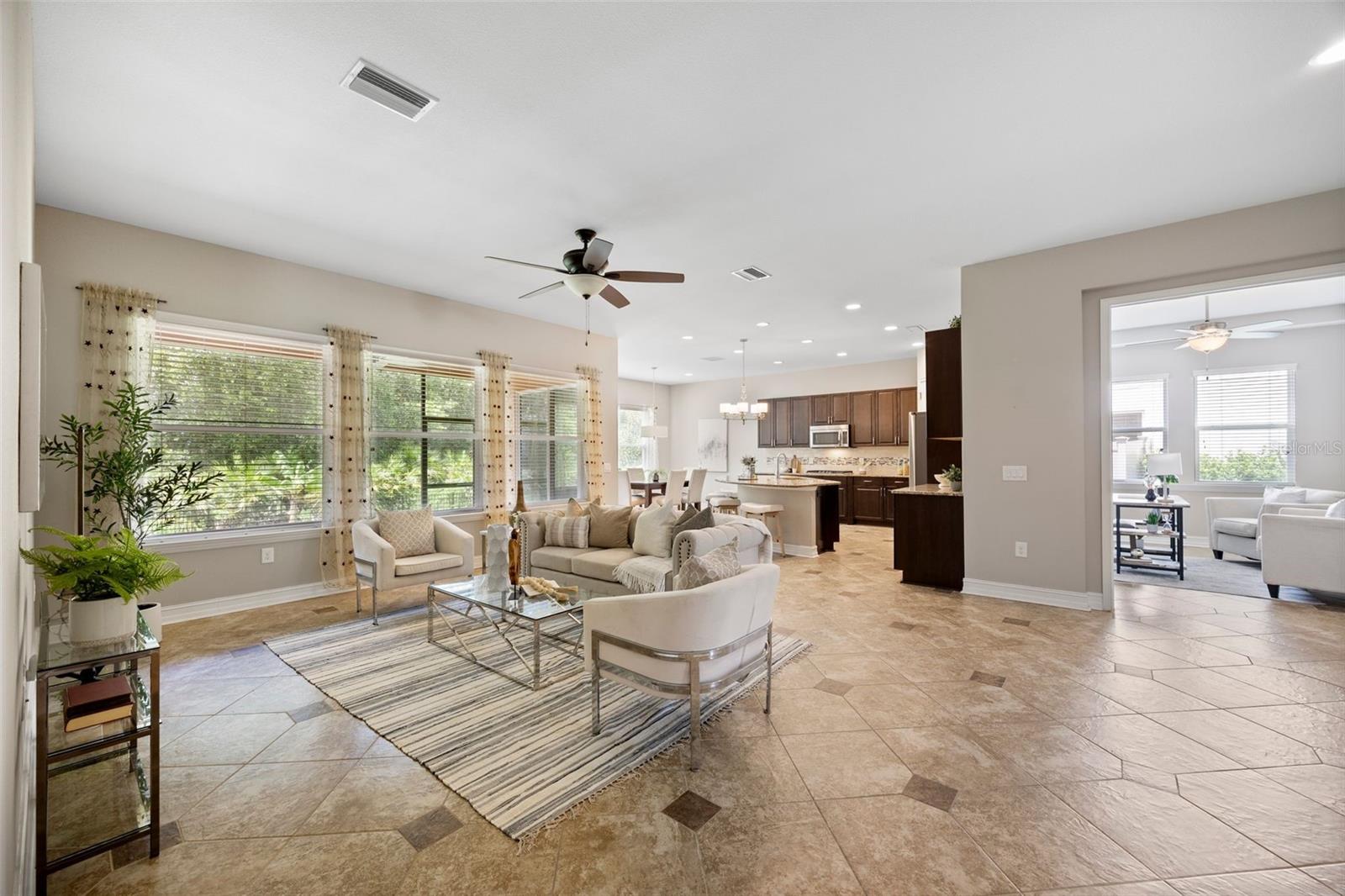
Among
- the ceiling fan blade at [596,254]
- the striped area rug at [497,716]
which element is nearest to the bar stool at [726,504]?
the striped area rug at [497,716]

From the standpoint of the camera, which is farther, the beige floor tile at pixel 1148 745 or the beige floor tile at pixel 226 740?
the beige floor tile at pixel 226 740

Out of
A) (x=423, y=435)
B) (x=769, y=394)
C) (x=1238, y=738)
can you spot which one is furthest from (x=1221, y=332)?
(x=423, y=435)

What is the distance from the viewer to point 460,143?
300 cm

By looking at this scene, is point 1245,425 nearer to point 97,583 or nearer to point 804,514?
point 804,514

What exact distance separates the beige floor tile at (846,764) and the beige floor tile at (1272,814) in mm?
1059

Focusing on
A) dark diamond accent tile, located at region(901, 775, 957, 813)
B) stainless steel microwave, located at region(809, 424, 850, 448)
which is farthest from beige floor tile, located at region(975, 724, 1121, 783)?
stainless steel microwave, located at region(809, 424, 850, 448)

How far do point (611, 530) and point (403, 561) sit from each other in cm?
167

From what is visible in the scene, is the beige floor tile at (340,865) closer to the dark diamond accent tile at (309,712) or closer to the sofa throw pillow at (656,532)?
the dark diamond accent tile at (309,712)

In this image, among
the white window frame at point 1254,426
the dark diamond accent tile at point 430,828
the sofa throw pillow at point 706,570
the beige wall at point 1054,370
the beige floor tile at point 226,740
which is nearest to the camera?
the dark diamond accent tile at point 430,828

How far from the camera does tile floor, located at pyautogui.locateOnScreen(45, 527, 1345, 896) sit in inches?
67.7

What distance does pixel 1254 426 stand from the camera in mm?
6871

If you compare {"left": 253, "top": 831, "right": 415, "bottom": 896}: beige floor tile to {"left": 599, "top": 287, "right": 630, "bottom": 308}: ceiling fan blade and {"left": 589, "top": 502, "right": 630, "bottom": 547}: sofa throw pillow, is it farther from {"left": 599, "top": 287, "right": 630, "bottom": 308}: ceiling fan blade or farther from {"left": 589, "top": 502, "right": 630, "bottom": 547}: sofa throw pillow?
{"left": 599, "top": 287, "right": 630, "bottom": 308}: ceiling fan blade

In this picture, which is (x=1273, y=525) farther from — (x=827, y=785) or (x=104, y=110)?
(x=104, y=110)

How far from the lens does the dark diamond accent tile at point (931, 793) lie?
2.05 meters
